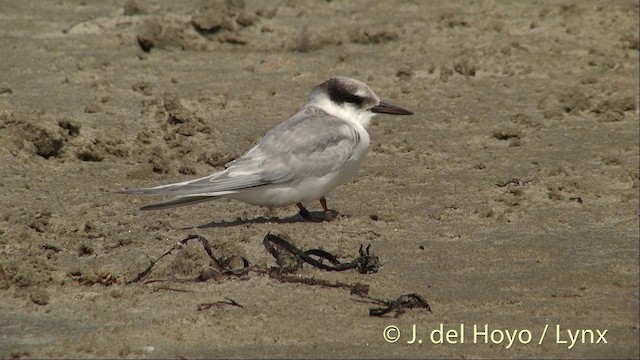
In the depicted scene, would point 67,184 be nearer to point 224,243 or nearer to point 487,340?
point 224,243

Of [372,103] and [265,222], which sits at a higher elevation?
[372,103]

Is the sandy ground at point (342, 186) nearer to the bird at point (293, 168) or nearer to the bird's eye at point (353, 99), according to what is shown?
the bird at point (293, 168)

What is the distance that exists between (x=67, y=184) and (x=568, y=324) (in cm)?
285

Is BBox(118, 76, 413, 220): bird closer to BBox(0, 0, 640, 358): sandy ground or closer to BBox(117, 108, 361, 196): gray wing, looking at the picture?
BBox(117, 108, 361, 196): gray wing

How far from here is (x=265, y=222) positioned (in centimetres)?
571

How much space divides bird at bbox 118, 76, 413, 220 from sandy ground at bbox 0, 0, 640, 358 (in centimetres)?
15

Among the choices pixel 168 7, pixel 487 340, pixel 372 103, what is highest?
pixel 168 7

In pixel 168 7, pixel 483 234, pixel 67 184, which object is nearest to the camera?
pixel 483 234

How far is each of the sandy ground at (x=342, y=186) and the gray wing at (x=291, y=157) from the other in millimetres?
207

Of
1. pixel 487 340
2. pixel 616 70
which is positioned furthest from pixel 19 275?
pixel 616 70

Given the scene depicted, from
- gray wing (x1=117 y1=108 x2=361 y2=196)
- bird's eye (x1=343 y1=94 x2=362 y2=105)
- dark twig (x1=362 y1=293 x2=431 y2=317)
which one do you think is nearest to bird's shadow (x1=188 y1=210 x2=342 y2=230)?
gray wing (x1=117 y1=108 x2=361 y2=196)

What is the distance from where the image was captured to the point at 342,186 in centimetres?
639

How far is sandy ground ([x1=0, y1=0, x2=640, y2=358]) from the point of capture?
435 centimetres

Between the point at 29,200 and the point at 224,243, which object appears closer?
the point at 224,243
